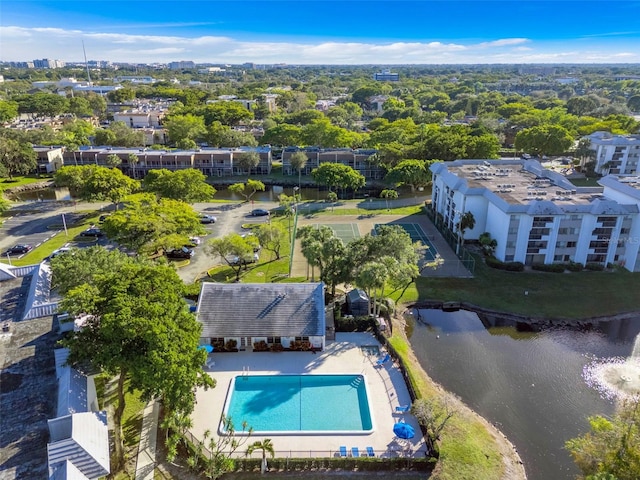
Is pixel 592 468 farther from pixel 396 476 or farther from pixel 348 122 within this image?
pixel 348 122

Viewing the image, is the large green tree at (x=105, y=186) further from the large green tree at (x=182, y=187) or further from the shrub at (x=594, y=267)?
the shrub at (x=594, y=267)

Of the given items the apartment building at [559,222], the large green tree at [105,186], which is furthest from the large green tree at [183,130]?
the apartment building at [559,222]

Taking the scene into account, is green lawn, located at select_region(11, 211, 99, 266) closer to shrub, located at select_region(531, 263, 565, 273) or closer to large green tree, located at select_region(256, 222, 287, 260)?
large green tree, located at select_region(256, 222, 287, 260)

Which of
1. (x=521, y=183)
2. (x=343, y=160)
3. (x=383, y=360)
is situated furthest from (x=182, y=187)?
(x=521, y=183)

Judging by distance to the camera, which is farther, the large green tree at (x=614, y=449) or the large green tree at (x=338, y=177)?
the large green tree at (x=338, y=177)

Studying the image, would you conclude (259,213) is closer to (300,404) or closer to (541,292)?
(541,292)

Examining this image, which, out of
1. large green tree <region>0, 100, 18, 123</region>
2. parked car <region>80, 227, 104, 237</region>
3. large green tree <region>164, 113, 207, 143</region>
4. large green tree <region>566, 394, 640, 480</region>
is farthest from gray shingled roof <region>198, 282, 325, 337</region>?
large green tree <region>0, 100, 18, 123</region>
